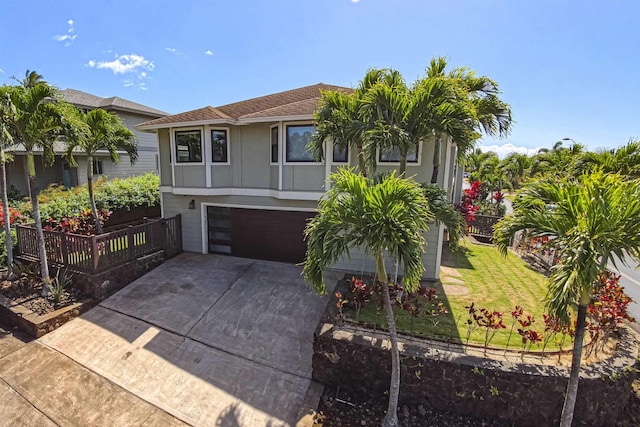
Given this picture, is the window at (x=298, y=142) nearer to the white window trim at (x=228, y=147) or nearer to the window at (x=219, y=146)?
the white window trim at (x=228, y=147)

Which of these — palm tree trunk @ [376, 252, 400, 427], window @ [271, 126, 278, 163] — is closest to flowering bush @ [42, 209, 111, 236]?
window @ [271, 126, 278, 163]

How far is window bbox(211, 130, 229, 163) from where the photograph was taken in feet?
33.0

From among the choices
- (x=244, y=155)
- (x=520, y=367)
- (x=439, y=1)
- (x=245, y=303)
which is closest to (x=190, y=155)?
(x=244, y=155)

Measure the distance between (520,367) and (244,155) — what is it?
357 inches

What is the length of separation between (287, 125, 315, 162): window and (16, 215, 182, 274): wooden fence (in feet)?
16.8

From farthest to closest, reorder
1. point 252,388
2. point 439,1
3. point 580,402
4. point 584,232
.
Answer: point 439,1, point 252,388, point 580,402, point 584,232

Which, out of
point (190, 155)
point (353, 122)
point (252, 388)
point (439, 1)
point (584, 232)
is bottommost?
point (252, 388)

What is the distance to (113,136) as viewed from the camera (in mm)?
9719

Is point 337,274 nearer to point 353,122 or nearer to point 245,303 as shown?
point 245,303

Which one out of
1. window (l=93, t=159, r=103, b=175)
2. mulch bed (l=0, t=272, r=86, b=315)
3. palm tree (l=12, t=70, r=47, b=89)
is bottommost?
mulch bed (l=0, t=272, r=86, b=315)

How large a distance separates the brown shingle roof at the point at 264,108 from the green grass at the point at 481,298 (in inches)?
237

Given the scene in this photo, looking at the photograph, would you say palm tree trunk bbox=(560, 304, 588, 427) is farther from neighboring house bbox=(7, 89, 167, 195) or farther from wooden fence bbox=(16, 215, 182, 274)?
neighboring house bbox=(7, 89, 167, 195)

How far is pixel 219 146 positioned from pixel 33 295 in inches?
253

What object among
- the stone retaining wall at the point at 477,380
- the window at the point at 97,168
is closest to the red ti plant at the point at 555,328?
the stone retaining wall at the point at 477,380
